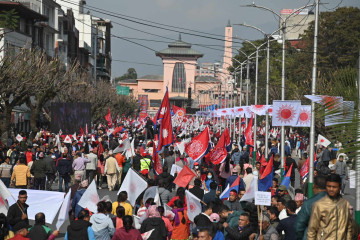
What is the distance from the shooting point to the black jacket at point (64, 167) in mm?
24062

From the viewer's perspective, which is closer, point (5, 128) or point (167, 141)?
point (167, 141)

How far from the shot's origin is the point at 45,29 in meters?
73.1

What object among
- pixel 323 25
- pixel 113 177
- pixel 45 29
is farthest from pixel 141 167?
pixel 45 29

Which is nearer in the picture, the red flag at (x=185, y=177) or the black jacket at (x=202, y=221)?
the black jacket at (x=202, y=221)

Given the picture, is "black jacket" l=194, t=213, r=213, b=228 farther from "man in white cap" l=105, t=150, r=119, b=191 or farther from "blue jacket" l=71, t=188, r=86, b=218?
"man in white cap" l=105, t=150, r=119, b=191

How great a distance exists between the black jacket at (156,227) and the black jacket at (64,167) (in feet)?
40.0

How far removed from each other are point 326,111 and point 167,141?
15807 millimetres

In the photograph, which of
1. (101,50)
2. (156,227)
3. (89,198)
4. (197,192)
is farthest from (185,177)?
(101,50)

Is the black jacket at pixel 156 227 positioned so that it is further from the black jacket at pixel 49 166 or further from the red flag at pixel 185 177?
the black jacket at pixel 49 166

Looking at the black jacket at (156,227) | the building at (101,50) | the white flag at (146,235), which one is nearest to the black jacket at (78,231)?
the white flag at (146,235)

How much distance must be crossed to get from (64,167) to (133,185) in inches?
367

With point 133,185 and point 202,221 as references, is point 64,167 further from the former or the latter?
point 202,221

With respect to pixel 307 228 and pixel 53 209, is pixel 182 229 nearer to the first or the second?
pixel 53 209

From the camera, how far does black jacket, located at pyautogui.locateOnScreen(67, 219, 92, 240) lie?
11281mm
